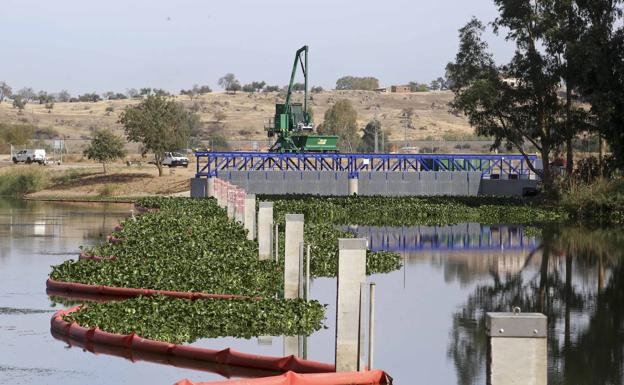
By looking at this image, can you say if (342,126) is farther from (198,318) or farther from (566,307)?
(198,318)

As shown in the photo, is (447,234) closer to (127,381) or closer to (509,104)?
(509,104)

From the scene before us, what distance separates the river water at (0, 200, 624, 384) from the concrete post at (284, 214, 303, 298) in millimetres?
854

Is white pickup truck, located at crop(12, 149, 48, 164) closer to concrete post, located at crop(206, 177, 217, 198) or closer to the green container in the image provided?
the green container

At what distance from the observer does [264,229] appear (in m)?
28.8

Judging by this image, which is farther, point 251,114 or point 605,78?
point 251,114

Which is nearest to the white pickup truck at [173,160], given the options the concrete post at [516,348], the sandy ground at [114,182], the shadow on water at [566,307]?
the sandy ground at [114,182]

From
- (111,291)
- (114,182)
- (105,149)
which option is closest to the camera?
(111,291)

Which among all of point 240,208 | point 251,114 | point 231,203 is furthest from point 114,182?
point 251,114

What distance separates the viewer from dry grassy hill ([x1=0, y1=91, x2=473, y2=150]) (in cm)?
15338

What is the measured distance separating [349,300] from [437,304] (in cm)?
975

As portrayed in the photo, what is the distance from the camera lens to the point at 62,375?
677 inches

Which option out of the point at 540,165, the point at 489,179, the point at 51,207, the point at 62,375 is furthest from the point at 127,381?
the point at 540,165

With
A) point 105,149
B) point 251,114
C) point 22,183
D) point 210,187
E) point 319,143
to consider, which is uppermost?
point 251,114

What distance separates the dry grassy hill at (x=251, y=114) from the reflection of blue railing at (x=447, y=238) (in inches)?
3860
